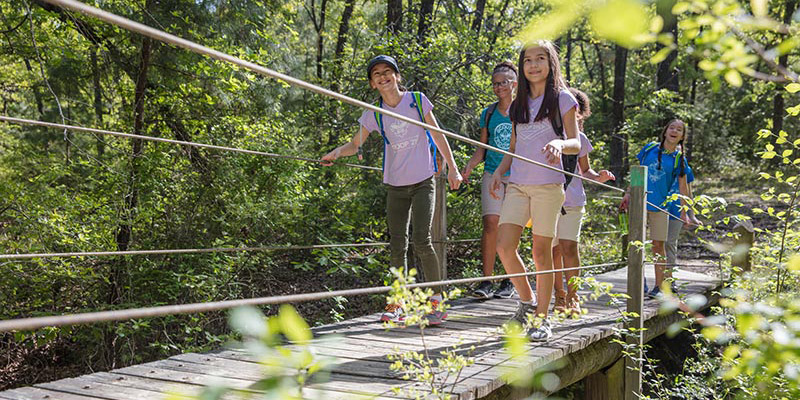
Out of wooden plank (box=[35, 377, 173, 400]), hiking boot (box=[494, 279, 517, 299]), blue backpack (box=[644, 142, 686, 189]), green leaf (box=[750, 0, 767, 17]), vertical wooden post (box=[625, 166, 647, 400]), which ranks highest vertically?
blue backpack (box=[644, 142, 686, 189])

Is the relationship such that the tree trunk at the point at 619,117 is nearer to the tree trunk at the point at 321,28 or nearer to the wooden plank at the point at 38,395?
the tree trunk at the point at 321,28

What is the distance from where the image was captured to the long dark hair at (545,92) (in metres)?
3.69

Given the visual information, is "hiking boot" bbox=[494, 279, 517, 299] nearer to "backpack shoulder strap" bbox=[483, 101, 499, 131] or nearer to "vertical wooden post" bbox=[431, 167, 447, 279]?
A: "vertical wooden post" bbox=[431, 167, 447, 279]

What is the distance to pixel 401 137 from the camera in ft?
13.6

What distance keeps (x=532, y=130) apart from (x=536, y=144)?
8 centimetres

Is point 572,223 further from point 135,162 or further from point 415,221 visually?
point 135,162

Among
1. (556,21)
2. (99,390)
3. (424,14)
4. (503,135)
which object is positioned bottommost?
(99,390)

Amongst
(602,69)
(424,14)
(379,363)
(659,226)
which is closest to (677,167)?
(659,226)

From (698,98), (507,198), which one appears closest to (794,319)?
(507,198)

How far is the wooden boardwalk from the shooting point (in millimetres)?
2832

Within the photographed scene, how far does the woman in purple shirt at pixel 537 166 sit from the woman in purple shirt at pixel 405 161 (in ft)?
1.45

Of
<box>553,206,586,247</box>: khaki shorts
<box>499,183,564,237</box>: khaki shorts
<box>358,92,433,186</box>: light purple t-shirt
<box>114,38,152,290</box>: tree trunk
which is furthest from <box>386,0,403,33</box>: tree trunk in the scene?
<box>499,183,564,237</box>: khaki shorts

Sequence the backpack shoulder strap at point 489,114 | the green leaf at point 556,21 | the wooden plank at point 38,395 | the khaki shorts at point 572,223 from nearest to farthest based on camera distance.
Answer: the green leaf at point 556,21 → the wooden plank at point 38,395 → the khaki shorts at point 572,223 → the backpack shoulder strap at point 489,114

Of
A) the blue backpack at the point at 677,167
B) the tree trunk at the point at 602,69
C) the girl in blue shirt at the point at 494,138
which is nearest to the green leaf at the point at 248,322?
the girl in blue shirt at the point at 494,138
